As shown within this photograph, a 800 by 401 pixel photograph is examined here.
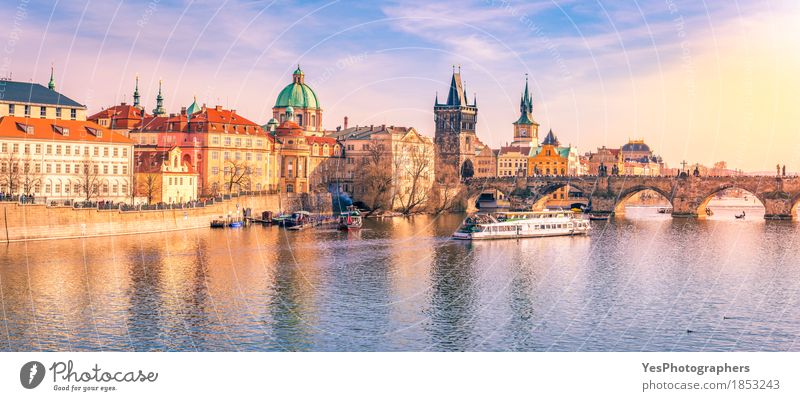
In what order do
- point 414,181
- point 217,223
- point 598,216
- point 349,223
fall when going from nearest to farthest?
point 217,223, point 349,223, point 414,181, point 598,216

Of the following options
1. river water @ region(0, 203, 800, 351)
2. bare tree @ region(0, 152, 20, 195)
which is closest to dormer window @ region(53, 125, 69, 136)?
bare tree @ region(0, 152, 20, 195)

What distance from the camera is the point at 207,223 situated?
262ft

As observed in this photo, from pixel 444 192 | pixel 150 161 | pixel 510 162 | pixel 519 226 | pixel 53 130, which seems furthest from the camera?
pixel 510 162

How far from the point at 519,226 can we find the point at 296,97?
65351 millimetres

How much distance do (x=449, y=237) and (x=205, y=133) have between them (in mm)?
34124

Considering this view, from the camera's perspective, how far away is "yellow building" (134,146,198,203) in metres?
83.4

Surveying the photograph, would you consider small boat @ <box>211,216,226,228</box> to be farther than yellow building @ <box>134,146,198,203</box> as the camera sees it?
No

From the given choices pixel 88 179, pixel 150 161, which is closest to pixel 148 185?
pixel 150 161

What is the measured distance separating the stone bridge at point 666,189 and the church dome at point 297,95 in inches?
1056

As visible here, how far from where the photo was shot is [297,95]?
13725 centimetres

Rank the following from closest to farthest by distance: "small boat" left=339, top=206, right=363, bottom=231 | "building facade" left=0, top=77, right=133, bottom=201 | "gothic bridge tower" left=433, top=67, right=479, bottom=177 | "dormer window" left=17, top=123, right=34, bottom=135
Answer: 1. "building facade" left=0, top=77, right=133, bottom=201
2. "dormer window" left=17, top=123, right=34, bottom=135
3. "small boat" left=339, top=206, right=363, bottom=231
4. "gothic bridge tower" left=433, top=67, right=479, bottom=177

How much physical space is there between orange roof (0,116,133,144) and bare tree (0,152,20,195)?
2621mm

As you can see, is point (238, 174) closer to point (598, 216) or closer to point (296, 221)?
point (296, 221)

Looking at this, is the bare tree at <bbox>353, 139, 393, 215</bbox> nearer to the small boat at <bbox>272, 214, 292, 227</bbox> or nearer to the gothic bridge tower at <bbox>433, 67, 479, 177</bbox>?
the small boat at <bbox>272, 214, 292, 227</bbox>
